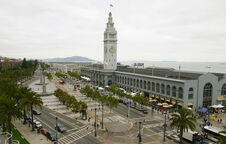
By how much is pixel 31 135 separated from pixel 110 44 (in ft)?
265

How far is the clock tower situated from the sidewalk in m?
74.8

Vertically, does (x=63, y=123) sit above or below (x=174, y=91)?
below

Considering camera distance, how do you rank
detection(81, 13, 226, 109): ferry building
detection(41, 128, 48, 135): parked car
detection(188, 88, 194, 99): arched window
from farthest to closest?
detection(81, 13, 226, 109): ferry building → detection(188, 88, 194, 99): arched window → detection(41, 128, 48, 135): parked car

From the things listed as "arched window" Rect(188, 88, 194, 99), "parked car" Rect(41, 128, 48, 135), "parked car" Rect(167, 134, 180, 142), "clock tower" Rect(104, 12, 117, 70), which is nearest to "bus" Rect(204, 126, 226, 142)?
"parked car" Rect(167, 134, 180, 142)

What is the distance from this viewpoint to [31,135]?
4203 cm

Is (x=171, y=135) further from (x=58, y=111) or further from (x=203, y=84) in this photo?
(x=58, y=111)

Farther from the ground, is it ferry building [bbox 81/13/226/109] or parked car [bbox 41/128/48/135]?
ferry building [bbox 81/13/226/109]

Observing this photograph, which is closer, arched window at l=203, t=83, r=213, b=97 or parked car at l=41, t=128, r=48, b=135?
parked car at l=41, t=128, r=48, b=135

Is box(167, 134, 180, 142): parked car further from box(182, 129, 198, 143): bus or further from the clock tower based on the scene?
the clock tower

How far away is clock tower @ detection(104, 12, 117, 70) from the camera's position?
368 feet

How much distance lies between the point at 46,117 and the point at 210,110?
193ft

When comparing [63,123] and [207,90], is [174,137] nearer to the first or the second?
[63,123]

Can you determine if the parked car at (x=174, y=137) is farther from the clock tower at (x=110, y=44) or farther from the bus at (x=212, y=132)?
the clock tower at (x=110, y=44)

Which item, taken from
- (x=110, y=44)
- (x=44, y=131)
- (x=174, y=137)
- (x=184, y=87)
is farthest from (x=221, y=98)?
(x=110, y=44)
